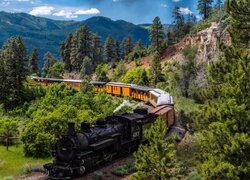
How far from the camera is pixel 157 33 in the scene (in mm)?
102250

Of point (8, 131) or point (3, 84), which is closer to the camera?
point (8, 131)

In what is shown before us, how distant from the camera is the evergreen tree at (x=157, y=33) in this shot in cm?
10144

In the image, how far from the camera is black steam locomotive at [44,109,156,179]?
69.8ft

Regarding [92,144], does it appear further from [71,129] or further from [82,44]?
[82,44]

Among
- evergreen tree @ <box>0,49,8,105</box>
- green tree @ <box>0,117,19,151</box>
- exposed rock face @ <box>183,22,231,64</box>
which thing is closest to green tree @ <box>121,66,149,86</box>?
exposed rock face @ <box>183,22,231,64</box>

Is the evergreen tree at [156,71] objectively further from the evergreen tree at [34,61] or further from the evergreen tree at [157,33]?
the evergreen tree at [34,61]

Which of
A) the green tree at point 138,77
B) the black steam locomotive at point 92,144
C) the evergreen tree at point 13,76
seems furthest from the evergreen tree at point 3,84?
the black steam locomotive at point 92,144

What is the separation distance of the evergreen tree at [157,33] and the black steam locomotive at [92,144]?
7649 cm

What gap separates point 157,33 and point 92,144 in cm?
8311

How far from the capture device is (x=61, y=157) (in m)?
21.8

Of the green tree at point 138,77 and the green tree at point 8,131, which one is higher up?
the green tree at point 138,77

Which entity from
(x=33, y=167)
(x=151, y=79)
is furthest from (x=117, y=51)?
(x=33, y=167)

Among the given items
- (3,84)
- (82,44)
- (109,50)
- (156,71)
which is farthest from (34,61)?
(3,84)

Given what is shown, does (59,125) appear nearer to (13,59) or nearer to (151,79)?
(13,59)
